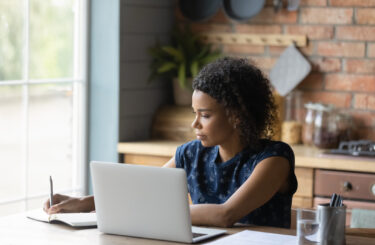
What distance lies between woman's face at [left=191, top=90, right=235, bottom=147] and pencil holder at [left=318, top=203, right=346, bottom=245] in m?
0.65

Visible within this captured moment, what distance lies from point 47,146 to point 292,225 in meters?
1.62

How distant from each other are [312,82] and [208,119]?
156 cm

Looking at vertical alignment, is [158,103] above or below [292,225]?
above

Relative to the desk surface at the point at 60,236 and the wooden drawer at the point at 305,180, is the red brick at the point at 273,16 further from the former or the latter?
the desk surface at the point at 60,236

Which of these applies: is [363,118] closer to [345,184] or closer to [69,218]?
[345,184]

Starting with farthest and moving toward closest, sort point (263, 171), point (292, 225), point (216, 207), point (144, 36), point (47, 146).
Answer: point (144, 36), point (47, 146), point (292, 225), point (263, 171), point (216, 207)

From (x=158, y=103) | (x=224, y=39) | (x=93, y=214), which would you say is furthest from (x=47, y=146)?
(x=93, y=214)

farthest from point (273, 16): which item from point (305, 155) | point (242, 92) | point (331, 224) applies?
point (331, 224)

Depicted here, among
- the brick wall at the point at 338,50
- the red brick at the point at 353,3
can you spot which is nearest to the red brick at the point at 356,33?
the brick wall at the point at 338,50

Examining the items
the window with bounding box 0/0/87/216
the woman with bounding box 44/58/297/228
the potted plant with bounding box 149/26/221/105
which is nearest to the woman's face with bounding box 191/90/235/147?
the woman with bounding box 44/58/297/228

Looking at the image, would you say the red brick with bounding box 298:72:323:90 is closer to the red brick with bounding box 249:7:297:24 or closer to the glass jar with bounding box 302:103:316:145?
the glass jar with bounding box 302:103:316:145

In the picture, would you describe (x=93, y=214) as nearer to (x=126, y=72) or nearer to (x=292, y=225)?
(x=292, y=225)

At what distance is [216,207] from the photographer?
7.44ft

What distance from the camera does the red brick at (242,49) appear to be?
4047 millimetres
